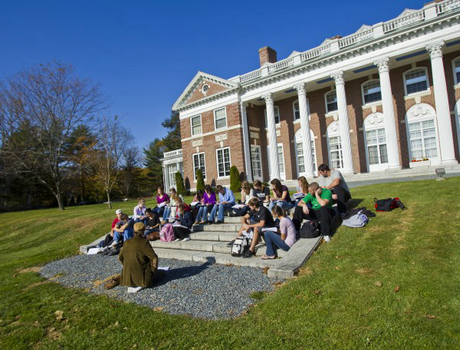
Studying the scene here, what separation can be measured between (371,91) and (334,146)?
4.77 meters

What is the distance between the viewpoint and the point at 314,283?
4.80 metres

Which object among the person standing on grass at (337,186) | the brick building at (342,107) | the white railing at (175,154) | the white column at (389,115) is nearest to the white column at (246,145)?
the brick building at (342,107)

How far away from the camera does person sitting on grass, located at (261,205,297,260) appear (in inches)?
254

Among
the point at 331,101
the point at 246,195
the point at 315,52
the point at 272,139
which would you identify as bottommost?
the point at 246,195

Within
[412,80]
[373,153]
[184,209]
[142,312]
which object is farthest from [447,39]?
[142,312]

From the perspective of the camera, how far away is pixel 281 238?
6.78 meters

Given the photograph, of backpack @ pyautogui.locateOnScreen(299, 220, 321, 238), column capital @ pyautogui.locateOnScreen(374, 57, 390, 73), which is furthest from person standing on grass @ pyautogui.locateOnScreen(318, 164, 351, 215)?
column capital @ pyautogui.locateOnScreen(374, 57, 390, 73)

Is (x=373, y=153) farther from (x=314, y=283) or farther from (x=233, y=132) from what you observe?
(x=314, y=283)

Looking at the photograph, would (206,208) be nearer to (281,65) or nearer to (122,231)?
(122,231)

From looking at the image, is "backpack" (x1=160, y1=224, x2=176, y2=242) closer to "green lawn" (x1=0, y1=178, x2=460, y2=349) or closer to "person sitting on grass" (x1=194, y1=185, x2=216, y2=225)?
"person sitting on grass" (x1=194, y1=185, x2=216, y2=225)

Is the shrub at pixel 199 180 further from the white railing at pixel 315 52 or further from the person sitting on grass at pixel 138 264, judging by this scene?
the person sitting on grass at pixel 138 264

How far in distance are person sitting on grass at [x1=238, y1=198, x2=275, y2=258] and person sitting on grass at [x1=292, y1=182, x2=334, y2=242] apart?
0.76 meters

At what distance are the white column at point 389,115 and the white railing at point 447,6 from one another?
3587mm

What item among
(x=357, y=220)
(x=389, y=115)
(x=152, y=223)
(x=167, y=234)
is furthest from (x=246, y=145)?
(x=357, y=220)
